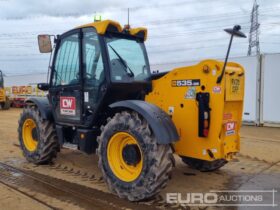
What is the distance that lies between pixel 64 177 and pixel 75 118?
3.40 feet

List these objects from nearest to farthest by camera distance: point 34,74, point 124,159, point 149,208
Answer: point 149,208
point 124,159
point 34,74

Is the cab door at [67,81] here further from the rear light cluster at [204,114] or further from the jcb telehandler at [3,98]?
the jcb telehandler at [3,98]

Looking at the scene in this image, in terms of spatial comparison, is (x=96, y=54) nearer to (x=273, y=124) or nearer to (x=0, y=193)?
(x=0, y=193)

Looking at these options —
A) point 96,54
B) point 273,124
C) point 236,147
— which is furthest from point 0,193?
point 273,124

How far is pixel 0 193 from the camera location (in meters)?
5.29

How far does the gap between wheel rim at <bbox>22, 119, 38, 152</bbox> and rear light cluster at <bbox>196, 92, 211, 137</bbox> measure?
3.71 metres

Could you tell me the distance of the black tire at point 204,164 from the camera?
20.2 ft

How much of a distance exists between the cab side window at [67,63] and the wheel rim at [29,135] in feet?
3.85

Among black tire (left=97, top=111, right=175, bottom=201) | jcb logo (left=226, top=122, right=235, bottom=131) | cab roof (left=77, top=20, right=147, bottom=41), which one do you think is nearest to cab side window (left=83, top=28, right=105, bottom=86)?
cab roof (left=77, top=20, right=147, bottom=41)

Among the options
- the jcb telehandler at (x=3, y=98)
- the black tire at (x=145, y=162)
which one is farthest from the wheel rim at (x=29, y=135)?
the jcb telehandler at (x=3, y=98)

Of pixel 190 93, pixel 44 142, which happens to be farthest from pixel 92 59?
pixel 44 142

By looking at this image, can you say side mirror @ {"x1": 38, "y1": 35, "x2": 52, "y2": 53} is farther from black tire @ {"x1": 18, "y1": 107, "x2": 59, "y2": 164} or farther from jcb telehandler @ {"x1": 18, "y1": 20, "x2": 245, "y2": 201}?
black tire @ {"x1": 18, "y1": 107, "x2": 59, "y2": 164}

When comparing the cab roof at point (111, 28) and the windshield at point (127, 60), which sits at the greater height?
the cab roof at point (111, 28)

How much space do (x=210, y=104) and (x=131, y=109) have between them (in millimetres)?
1121
